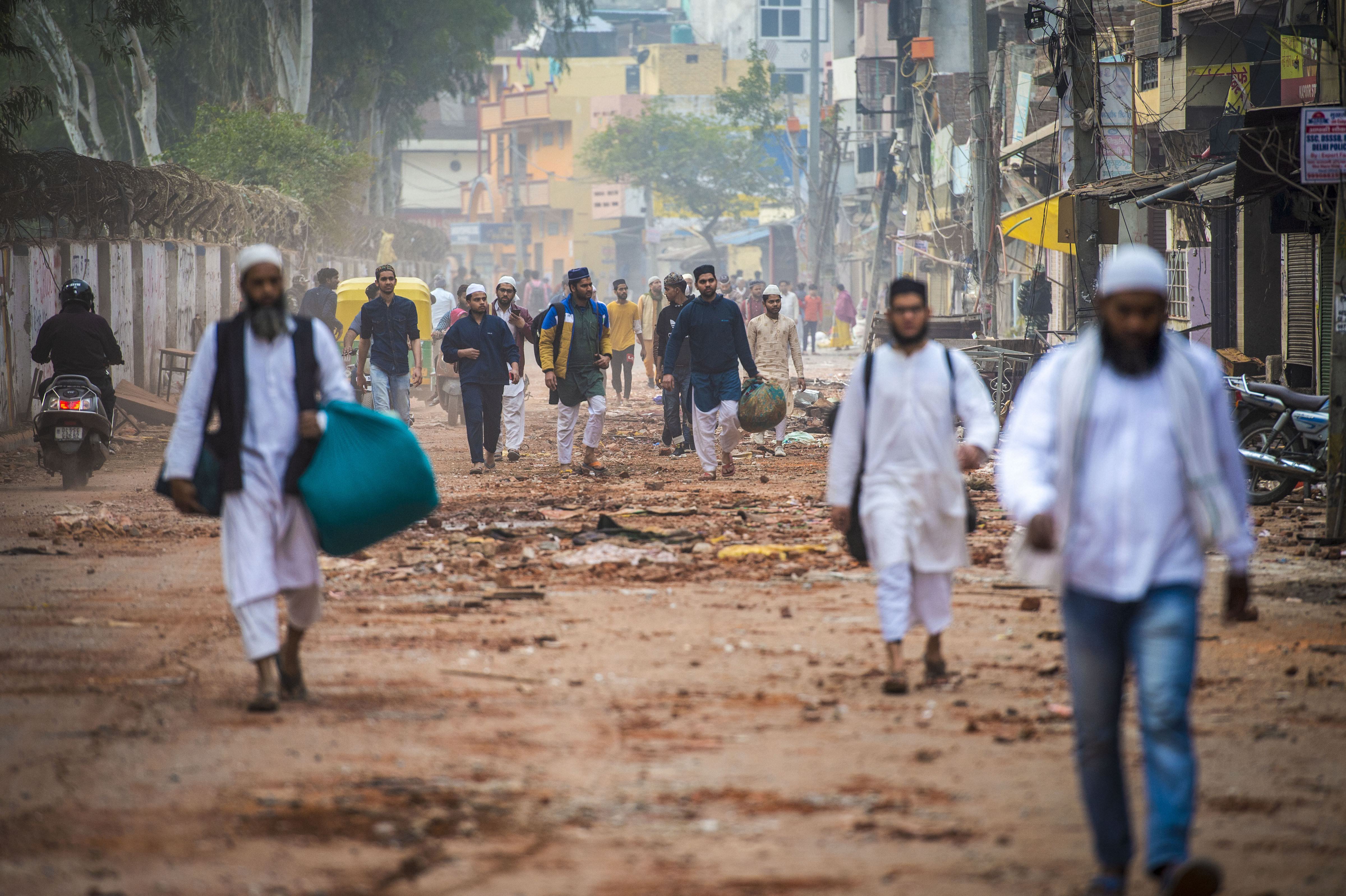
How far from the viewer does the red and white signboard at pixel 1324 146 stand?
9.38 m

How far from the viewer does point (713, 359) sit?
13992 millimetres

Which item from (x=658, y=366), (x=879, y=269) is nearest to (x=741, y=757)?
(x=658, y=366)

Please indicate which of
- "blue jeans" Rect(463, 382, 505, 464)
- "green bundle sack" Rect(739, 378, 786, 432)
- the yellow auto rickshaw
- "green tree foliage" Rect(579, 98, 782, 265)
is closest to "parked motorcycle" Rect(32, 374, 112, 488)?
"blue jeans" Rect(463, 382, 505, 464)

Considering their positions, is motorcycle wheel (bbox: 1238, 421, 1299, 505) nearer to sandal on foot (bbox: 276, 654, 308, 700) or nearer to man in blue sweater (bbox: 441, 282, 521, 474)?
man in blue sweater (bbox: 441, 282, 521, 474)

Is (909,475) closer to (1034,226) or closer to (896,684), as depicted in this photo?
(896,684)

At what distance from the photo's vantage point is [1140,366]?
12.8 feet

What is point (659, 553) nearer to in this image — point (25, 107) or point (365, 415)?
point (365, 415)

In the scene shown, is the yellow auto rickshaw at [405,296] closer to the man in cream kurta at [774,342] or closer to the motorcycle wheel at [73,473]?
the man in cream kurta at [774,342]

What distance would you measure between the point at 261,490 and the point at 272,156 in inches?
985

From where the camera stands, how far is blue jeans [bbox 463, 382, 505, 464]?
48.7 feet

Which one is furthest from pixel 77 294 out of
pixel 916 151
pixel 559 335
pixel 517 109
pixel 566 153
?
pixel 517 109

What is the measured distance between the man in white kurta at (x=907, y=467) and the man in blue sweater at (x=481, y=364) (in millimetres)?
8853

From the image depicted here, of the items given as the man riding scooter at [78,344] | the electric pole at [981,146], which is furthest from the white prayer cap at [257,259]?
the electric pole at [981,146]

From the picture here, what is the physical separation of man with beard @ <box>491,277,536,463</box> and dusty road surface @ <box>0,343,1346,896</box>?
5.68 m
